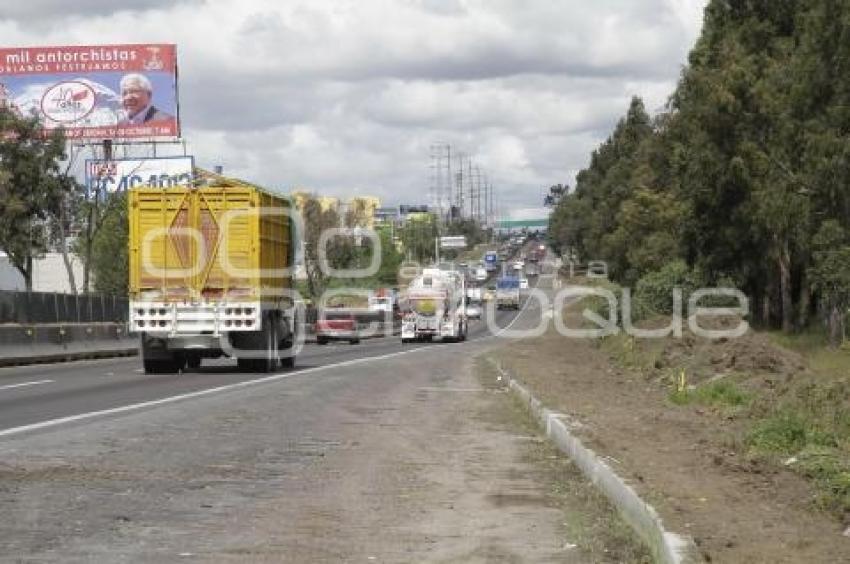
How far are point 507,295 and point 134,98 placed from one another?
5833 centimetres

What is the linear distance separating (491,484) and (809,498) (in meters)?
3.04

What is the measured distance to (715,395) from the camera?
19453mm

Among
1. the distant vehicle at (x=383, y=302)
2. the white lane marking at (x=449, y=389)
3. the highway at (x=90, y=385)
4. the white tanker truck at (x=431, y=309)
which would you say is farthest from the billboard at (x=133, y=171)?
the white lane marking at (x=449, y=389)

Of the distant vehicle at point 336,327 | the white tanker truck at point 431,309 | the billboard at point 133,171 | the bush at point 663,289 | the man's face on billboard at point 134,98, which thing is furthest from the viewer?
the billboard at point 133,171

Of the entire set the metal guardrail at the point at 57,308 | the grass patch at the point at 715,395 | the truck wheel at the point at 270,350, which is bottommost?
the grass patch at the point at 715,395

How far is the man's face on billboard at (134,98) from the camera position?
6053cm

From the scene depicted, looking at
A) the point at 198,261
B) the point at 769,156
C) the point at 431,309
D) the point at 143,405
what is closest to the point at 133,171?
the point at 431,309

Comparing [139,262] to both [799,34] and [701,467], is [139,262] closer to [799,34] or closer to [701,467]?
[701,467]

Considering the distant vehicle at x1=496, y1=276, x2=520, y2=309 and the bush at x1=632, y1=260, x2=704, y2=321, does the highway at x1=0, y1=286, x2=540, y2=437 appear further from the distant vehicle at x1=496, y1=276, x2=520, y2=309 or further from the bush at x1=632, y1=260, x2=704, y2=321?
the distant vehicle at x1=496, y1=276, x2=520, y2=309

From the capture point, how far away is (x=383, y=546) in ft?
29.3

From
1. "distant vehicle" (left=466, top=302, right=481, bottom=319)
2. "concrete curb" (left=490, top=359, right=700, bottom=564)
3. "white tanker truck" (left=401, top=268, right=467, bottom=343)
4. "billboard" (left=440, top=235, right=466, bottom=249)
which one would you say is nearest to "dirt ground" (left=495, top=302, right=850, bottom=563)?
"concrete curb" (left=490, top=359, right=700, bottom=564)

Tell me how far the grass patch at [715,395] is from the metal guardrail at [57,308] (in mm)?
21963

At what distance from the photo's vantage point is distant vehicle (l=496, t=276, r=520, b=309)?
11388 cm

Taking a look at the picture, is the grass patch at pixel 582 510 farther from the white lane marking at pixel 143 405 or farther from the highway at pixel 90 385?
the highway at pixel 90 385
